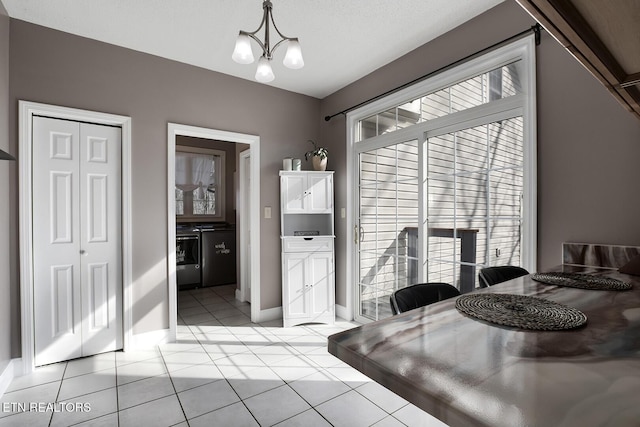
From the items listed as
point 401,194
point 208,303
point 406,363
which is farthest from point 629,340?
point 208,303

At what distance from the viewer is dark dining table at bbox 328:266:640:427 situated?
500 millimetres

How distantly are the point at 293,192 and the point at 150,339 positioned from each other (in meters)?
2.09

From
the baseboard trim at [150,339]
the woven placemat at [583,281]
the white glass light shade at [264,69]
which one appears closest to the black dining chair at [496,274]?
the woven placemat at [583,281]

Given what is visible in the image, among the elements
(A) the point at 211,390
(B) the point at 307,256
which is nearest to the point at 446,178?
(B) the point at 307,256

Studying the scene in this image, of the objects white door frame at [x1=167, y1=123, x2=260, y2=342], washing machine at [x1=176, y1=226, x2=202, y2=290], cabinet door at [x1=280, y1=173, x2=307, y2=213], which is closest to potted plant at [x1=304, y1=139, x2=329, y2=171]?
cabinet door at [x1=280, y1=173, x2=307, y2=213]

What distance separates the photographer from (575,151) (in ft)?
6.65

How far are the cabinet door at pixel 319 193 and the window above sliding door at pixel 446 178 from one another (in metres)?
0.30

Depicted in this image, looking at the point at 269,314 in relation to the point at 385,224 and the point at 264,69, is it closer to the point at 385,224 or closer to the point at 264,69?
the point at 385,224

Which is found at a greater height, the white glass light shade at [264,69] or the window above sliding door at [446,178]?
the white glass light shade at [264,69]

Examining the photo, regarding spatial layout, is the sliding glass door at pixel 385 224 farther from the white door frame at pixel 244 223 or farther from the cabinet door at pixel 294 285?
the white door frame at pixel 244 223

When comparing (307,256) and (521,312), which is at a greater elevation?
(521,312)

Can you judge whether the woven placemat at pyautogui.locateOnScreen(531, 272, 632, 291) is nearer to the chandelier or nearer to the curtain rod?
the curtain rod

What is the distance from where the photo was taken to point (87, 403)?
2.13 meters

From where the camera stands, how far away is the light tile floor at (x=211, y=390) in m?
1.97
